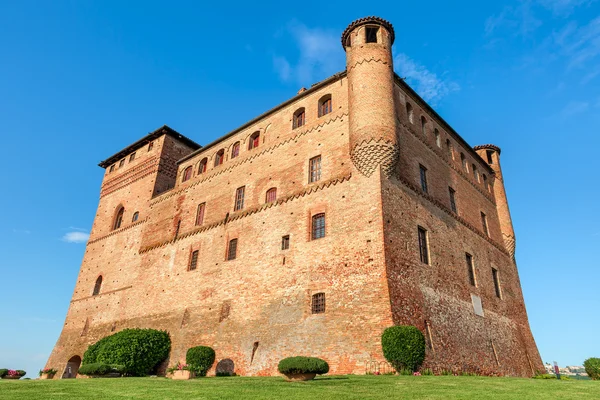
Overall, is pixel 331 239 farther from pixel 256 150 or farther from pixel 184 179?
pixel 184 179

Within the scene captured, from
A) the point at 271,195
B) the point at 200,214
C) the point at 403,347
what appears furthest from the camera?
the point at 200,214

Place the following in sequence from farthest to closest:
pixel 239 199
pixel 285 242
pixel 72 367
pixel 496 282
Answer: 1. pixel 72 367
2. pixel 496 282
3. pixel 239 199
4. pixel 285 242

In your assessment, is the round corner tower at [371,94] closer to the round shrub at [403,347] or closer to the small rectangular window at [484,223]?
the round shrub at [403,347]

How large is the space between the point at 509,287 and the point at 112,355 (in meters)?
21.3

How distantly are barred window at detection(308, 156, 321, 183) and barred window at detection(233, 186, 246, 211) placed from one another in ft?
15.2

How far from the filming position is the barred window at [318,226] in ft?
55.5

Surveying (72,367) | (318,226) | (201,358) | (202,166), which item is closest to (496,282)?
(318,226)

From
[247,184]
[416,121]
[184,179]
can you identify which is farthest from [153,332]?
[416,121]

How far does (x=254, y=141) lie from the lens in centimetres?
2350

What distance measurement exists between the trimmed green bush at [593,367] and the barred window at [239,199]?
16791 millimetres

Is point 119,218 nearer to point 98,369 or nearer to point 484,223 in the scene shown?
point 98,369

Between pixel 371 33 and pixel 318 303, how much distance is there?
1314 cm

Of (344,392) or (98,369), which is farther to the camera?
(98,369)

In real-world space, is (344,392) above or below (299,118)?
below
